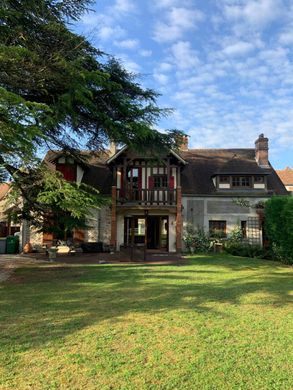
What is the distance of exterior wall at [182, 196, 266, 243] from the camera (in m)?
22.2

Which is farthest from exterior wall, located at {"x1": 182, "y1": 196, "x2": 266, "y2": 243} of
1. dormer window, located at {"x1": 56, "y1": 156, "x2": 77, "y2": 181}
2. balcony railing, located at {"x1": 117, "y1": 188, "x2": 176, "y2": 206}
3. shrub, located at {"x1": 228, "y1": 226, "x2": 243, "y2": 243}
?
dormer window, located at {"x1": 56, "y1": 156, "x2": 77, "y2": 181}

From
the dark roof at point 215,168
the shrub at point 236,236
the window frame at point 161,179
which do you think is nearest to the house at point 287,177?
the dark roof at point 215,168

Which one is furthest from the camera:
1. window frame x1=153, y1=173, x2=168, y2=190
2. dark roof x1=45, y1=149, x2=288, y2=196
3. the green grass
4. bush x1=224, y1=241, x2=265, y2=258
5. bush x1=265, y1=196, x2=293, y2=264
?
dark roof x1=45, y1=149, x2=288, y2=196

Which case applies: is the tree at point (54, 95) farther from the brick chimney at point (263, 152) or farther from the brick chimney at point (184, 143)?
the brick chimney at point (263, 152)

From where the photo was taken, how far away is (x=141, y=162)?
2188cm

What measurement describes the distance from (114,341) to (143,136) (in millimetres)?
7566

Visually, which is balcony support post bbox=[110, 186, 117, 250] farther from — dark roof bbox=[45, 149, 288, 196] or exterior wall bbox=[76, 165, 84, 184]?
exterior wall bbox=[76, 165, 84, 184]

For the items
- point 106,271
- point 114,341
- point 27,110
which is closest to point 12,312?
point 114,341

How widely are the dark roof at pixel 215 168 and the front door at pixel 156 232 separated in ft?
8.15

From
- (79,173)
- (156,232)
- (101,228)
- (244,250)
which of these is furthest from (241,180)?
(79,173)

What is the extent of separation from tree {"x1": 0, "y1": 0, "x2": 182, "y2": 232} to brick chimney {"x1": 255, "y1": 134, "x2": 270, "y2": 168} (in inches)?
Result: 529

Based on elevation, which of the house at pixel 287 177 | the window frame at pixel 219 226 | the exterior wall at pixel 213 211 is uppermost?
the house at pixel 287 177

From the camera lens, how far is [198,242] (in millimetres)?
21312

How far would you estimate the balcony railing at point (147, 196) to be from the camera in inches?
802
